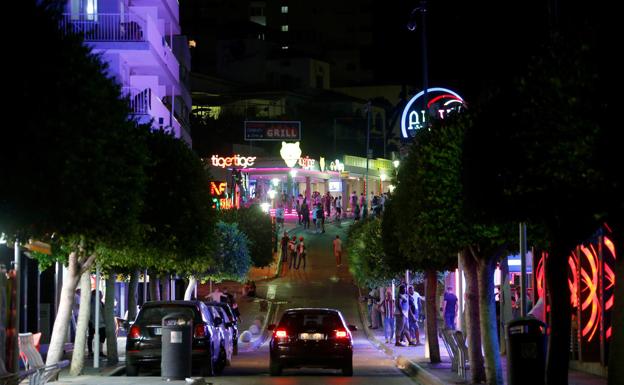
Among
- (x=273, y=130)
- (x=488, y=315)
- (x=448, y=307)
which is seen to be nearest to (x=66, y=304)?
(x=488, y=315)

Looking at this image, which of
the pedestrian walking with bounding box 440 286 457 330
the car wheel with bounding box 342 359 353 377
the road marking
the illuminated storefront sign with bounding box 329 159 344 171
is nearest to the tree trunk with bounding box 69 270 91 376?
the car wheel with bounding box 342 359 353 377

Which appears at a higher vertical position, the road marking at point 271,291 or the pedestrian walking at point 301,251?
the pedestrian walking at point 301,251

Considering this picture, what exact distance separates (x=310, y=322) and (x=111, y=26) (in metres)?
20.9

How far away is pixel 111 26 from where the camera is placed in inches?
1775

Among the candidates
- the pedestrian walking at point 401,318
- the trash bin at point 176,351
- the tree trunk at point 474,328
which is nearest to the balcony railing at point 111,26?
the pedestrian walking at point 401,318

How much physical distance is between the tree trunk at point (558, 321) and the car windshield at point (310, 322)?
11927mm

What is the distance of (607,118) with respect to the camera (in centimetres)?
1279

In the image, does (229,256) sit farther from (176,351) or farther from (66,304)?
(66,304)

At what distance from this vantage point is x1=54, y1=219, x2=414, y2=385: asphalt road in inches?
1014

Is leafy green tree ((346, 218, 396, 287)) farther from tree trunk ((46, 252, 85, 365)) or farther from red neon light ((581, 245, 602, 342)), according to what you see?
tree trunk ((46, 252, 85, 365))

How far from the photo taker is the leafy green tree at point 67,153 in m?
14.1

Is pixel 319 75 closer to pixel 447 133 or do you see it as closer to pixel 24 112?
pixel 447 133

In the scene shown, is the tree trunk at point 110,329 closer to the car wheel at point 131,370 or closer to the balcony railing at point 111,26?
the car wheel at point 131,370

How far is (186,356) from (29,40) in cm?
1208
